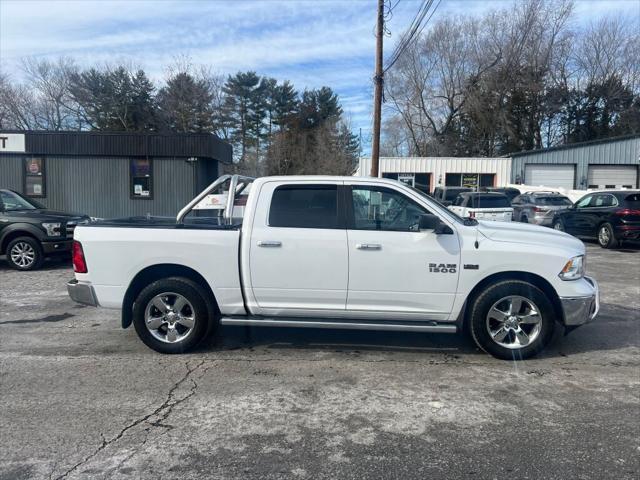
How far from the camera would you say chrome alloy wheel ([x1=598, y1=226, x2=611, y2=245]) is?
15.2 m

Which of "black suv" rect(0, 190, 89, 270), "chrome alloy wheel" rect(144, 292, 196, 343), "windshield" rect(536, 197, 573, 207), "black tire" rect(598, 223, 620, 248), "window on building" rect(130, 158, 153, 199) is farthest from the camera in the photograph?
"windshield" rect(536, 197, 573, 207)

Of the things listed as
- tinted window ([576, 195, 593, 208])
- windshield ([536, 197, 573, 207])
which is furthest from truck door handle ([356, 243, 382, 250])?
windshield ([536, 197, 573, 207])

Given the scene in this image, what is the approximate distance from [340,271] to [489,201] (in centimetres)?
1272

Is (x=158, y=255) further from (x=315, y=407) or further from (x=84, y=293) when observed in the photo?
(x=315, y=407)

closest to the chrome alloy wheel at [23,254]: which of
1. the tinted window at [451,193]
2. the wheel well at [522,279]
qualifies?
the wheel well at [522,279]

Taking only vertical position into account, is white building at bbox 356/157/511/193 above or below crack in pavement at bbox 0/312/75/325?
above

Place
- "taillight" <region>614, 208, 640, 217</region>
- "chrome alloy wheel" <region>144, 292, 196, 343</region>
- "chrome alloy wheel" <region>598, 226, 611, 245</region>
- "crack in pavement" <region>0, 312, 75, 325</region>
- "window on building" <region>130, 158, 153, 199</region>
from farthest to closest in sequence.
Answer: "window on building" <region>130, 158, 153, 199</region>, "chrome alloy wheel" <region>598, 226, 611, 245</region>, "taillight" <region>614, 208, 640, 217</region>, "crack in pavement" <region>0, 312, 75, 325</region>, "chrome alloy wheel" <region>144, 292, 196, 343</region>

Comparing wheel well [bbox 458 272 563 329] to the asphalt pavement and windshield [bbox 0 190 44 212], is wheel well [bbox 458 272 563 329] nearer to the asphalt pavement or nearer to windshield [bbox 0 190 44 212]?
the asphalt pavement

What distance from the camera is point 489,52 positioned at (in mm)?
47656

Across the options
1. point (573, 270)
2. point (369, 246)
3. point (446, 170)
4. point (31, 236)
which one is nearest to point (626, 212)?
point (573, 270)

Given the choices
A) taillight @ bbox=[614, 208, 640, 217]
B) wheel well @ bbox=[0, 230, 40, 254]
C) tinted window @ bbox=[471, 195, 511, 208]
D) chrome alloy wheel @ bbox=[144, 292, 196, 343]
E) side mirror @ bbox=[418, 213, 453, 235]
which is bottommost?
chrome alloy wheel @ bbox=[144, 292, 196, 343]

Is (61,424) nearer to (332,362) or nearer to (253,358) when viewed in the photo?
(253,358)

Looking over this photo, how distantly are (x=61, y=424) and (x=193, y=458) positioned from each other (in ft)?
3.97

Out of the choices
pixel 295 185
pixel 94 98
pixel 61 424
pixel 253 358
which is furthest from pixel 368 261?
pixel 94 98
